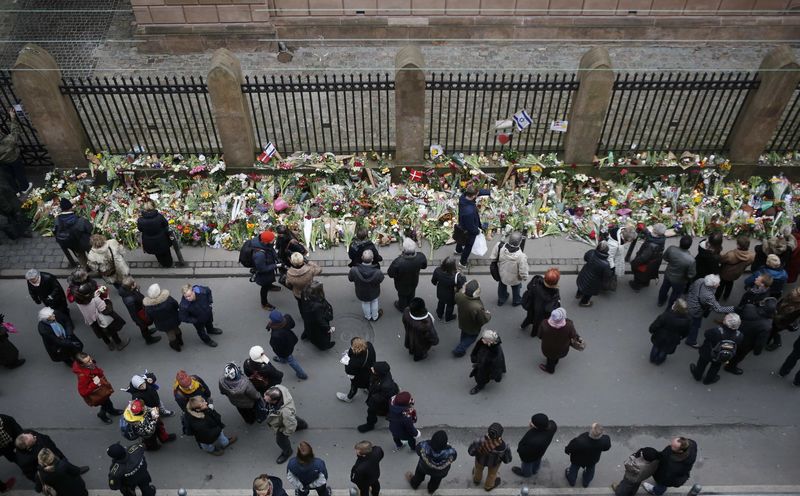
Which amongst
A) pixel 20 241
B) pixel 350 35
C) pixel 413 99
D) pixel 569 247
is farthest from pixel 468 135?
→ pixel 20 241

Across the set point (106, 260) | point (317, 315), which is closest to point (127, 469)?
point (317, 315)

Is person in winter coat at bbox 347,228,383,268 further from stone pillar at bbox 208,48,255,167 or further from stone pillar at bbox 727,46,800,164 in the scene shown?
stone pillar at bbox 727,46,800,164

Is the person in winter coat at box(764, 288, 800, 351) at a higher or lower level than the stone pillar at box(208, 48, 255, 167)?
lower

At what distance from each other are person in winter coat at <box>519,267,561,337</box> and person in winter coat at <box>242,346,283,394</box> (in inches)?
150

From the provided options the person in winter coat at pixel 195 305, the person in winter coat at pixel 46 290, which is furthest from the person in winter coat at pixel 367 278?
the person in winter coat at pixel 46 290

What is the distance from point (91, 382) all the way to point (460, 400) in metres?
4.93

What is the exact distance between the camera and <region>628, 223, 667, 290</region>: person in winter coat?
1039 centimetres

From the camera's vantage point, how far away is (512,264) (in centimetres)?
1026

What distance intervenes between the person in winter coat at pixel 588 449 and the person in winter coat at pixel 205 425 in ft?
14.2

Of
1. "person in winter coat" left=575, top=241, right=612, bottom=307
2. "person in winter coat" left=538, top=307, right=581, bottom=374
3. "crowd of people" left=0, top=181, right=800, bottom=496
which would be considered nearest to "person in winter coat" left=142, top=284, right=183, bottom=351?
"crowd of people" left=0, top=181, right=800, bottom=496

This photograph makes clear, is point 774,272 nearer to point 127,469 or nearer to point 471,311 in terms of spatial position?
point 471,311

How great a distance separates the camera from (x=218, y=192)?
12.8 metres

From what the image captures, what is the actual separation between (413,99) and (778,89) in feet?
20.9

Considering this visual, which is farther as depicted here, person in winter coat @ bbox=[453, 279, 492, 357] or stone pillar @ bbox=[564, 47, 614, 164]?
stone pillar @ bbox=[564, 47, 614, 164]
